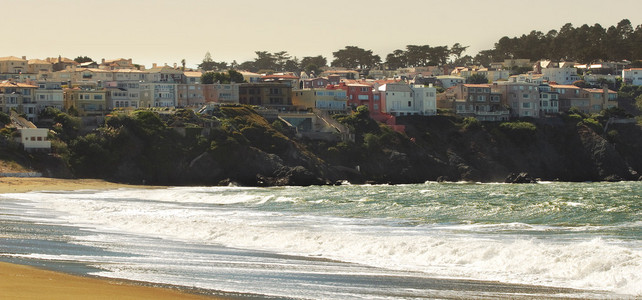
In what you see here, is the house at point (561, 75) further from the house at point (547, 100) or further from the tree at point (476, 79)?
the house at point (547, 100)

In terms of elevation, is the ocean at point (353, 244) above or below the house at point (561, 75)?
below

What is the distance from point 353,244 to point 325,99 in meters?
79.7

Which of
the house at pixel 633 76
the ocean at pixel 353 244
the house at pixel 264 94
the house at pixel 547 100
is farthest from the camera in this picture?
the house at pixel 633 76

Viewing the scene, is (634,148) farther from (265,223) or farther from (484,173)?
(265,223)

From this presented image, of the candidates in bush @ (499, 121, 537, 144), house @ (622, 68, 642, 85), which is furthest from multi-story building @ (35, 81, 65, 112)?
house @ (622, 68, 642, 85)

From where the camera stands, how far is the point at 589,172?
352 feet

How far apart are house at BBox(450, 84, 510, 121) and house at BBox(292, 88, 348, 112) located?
16.0 meters

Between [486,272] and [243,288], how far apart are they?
7.76m

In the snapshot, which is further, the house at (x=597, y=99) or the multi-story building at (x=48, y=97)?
the house at (x=597, y=99)

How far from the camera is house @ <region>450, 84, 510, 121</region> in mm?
118250

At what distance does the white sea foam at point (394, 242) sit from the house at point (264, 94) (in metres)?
57.0

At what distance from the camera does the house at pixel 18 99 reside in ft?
299

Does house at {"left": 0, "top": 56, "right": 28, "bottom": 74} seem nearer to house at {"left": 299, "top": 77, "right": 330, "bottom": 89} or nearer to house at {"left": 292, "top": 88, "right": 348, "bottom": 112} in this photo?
house at {"left": 299, "top": 77, "right": 330, "bottom": 89}

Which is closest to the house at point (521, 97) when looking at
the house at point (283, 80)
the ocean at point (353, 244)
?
the house at point (283, 80)
